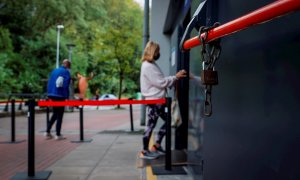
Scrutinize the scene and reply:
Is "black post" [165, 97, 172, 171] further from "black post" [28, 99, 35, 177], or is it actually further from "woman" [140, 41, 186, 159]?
"black post" [28, 99, 35, 177]

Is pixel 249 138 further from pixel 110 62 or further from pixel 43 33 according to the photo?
pixel 43 33

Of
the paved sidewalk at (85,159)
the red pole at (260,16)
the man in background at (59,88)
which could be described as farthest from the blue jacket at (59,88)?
the red pole at (260,16)

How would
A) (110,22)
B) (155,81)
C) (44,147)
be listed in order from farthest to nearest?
(110,22)
(44,147)
(155,81)

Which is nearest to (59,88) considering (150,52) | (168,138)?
(150,52)

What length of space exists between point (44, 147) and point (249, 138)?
683 cm

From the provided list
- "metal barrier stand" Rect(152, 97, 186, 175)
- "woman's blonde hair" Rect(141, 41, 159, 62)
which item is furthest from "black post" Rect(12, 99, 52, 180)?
"woman's blonde hair" Rect(141, 41, 159, 62)

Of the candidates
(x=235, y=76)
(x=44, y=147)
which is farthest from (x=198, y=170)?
(x=44, y=147)

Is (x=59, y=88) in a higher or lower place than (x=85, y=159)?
higher

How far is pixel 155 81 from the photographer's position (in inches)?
252

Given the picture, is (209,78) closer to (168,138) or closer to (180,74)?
(168,138)

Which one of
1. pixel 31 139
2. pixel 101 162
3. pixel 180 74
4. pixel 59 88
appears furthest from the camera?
pixel 59 88

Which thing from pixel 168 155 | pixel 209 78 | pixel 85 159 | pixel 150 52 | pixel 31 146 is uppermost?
pixel 150 52

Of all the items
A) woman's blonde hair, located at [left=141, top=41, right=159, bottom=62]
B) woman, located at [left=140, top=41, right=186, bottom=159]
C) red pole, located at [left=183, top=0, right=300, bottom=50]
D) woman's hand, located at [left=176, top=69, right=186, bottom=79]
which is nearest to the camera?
red pole, located at [left=183, top=0, right=300, bottom=50]

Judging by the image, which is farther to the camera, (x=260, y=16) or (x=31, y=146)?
(x=31, y=146)
